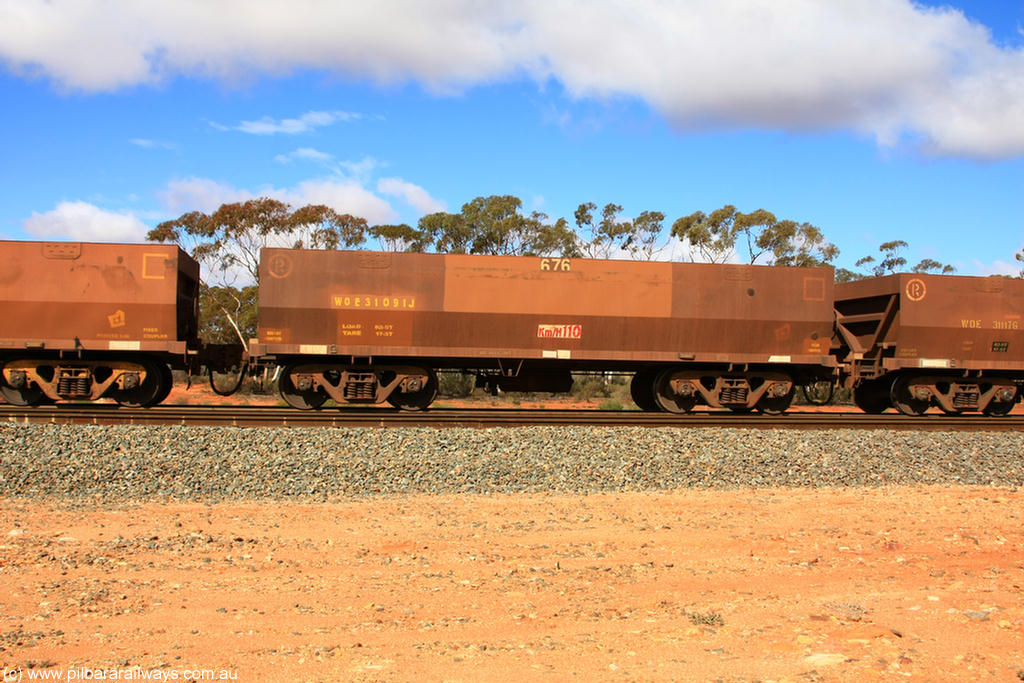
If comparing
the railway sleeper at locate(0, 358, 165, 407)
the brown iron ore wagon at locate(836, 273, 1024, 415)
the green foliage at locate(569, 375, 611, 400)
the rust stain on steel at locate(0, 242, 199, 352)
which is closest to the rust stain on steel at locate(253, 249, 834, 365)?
Result: the brown iron ore wagon at locate(836, 273, 1024, 415)

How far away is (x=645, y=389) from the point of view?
1681cm

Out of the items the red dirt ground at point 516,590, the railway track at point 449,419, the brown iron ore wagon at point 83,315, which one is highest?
the brown iron ore wagon at point 83,315

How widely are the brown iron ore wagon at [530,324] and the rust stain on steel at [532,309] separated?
22mm

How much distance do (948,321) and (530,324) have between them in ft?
30.2

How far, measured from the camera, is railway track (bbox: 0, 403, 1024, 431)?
42.0 feet

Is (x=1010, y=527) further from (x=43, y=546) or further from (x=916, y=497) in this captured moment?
(x=43, y=546)

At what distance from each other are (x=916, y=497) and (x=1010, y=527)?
5.02 feet

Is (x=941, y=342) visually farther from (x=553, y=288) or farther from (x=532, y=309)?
(x=532, y=309)

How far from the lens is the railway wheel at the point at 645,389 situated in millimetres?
16453

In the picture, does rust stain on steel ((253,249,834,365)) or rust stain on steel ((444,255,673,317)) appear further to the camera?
rust stain on steel ((444,255,673,317))

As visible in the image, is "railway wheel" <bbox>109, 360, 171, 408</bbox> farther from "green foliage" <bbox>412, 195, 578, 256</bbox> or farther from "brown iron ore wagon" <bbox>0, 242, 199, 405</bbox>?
"green foliage" <bbox>412, 195, 578, 256</bbox>

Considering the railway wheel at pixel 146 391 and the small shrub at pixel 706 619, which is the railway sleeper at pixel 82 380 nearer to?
the railway wheel at pixel 146 391

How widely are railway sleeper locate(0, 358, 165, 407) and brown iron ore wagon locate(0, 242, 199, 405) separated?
2 cm

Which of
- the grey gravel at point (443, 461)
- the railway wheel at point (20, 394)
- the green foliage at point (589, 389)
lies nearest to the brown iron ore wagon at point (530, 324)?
the grey gravel at point (443, 461)
